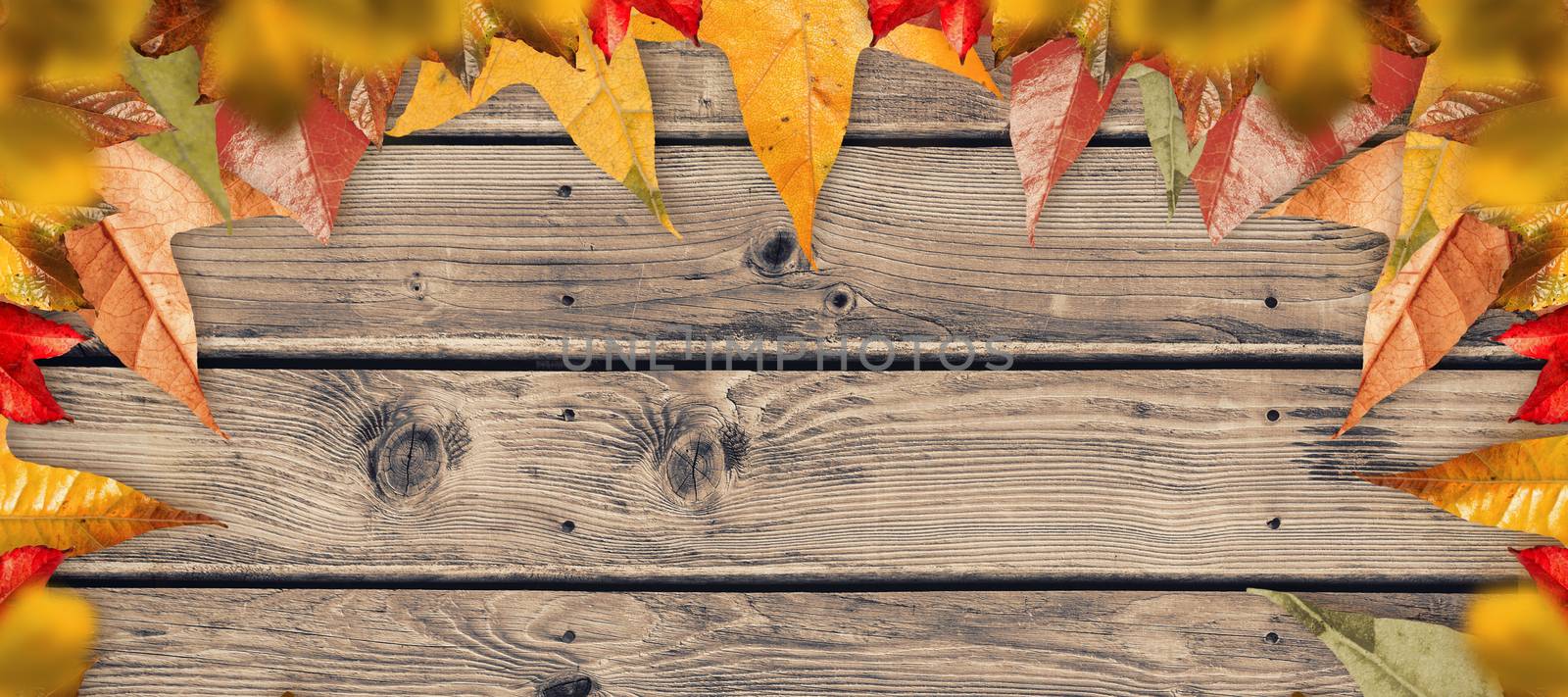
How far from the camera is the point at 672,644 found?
63 centimetres

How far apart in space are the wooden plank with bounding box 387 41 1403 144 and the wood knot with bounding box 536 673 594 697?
42cm

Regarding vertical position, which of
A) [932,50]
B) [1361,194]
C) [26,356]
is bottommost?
[26,356]

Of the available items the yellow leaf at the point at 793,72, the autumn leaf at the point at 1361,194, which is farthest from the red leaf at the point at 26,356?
the autumn leaf at the point at 1361,194

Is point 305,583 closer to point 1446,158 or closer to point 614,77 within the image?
point 614,77

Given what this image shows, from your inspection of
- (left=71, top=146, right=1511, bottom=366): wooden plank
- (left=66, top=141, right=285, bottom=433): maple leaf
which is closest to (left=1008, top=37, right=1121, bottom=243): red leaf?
(left=71, top=146, right=1511, bottom=366): wooden plank

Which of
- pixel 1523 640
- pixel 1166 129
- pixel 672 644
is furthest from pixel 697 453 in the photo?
pixel 1523 640

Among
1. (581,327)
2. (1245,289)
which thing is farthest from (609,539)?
(1245,289)

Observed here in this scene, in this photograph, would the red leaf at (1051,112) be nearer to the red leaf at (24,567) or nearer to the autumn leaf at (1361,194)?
the autumn leaf at (1361,194)

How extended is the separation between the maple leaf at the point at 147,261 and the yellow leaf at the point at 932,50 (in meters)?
0.49

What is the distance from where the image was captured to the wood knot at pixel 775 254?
24.2 inches

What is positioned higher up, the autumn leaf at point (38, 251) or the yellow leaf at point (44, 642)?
the autumn leaf at point (38, 251)

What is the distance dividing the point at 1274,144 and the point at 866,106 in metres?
0.30

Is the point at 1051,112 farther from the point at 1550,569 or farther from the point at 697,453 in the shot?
→ the point at 1550,569

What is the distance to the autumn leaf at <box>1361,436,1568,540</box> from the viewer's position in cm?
58
